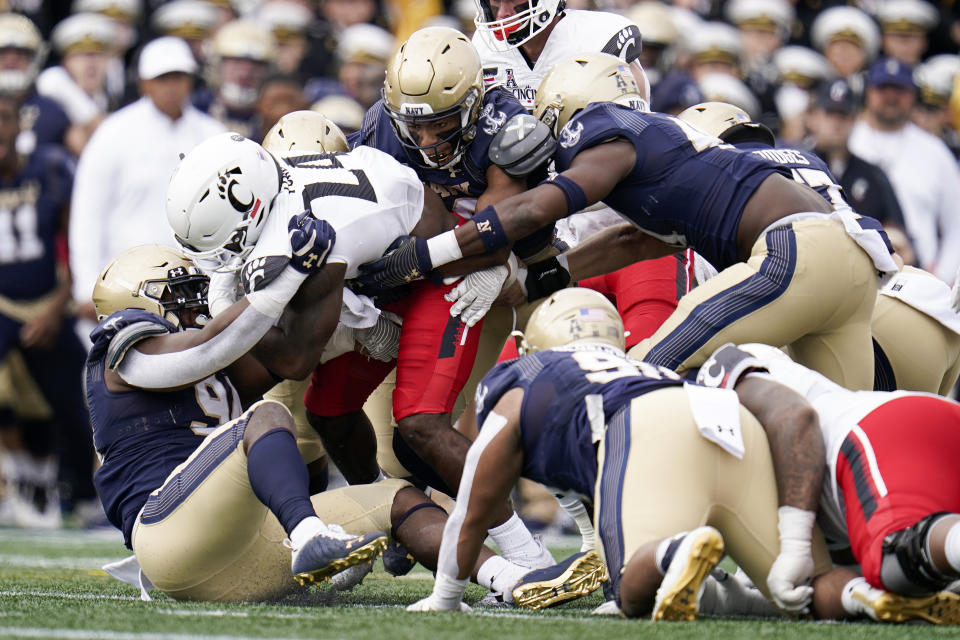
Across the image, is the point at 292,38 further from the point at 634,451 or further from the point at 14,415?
the point at 634,451

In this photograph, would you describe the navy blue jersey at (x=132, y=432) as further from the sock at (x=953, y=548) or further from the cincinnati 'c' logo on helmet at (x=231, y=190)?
the sock at (x=953, y=548)

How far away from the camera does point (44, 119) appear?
9617 millimetres

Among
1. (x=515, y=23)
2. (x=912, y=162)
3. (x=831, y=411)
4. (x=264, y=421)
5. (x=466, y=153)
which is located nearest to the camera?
(x=831, y=411)

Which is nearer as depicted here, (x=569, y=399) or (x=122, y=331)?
(x=569, y=399)

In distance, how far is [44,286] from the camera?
30.1 feet

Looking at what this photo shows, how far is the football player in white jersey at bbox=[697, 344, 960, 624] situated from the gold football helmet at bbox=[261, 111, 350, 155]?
212cm

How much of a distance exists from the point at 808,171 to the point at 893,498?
5.60ft

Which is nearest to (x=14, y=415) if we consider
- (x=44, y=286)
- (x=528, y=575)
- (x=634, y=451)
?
(x=44, y=286)

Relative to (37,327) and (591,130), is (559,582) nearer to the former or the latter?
(591,130)

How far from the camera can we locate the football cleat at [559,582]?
467cm

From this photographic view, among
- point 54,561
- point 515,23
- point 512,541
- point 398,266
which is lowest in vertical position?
point 54,561

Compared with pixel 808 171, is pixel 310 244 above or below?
below

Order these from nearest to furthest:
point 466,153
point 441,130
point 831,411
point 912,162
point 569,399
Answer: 1. point 569,399
2. point 831,411
3. point 441,130
4. point 466,153
5. point 912,162

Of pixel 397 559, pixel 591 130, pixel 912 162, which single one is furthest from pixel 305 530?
pixel 912 162
